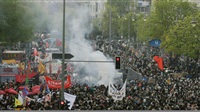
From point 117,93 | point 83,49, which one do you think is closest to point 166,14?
point 83,49

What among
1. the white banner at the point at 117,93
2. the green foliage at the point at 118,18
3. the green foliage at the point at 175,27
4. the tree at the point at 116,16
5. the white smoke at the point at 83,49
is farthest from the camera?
the tree at the point at 116,16

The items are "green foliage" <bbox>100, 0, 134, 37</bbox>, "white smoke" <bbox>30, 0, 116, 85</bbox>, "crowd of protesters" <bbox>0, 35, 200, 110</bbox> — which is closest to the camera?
"crowd of protesters" <bbox>0, 35, 200, 110</bbox>

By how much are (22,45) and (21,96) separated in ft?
186

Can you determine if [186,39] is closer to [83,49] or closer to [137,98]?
[83,49]

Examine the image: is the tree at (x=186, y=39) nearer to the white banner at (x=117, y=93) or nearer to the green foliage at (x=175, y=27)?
the green foliage at (x=175, y=27)

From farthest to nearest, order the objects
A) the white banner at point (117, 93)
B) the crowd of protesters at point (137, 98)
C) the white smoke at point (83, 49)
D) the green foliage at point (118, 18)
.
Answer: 1. the green foliage at point (118, 18)
2. the white smoke at point (83, 49)
3. the white banner at point (117, 93)
4. the crowd of protesters at point (137, 98)

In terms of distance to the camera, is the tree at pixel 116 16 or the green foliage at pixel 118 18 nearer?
the green foliage at pixel 118 18

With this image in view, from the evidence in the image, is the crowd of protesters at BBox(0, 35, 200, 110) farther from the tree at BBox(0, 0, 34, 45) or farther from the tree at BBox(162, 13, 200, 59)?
the tree at BBox(0, 0, 34, 45)

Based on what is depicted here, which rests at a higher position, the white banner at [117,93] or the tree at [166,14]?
the tree at [166,14]

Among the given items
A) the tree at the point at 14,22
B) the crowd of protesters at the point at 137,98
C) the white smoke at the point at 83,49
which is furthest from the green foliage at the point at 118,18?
the crowd of protesters at the point at 137,98

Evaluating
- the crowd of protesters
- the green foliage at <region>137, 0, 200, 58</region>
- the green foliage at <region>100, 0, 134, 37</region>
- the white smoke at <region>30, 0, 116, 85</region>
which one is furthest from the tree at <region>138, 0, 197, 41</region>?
the green foliage at <region>100, 0, 134, 37</region>

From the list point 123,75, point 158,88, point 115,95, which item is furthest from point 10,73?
point 115,95

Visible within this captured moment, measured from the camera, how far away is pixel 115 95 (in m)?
29.2

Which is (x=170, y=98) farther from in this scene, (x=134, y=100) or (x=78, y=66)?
(x=78, y=66)
